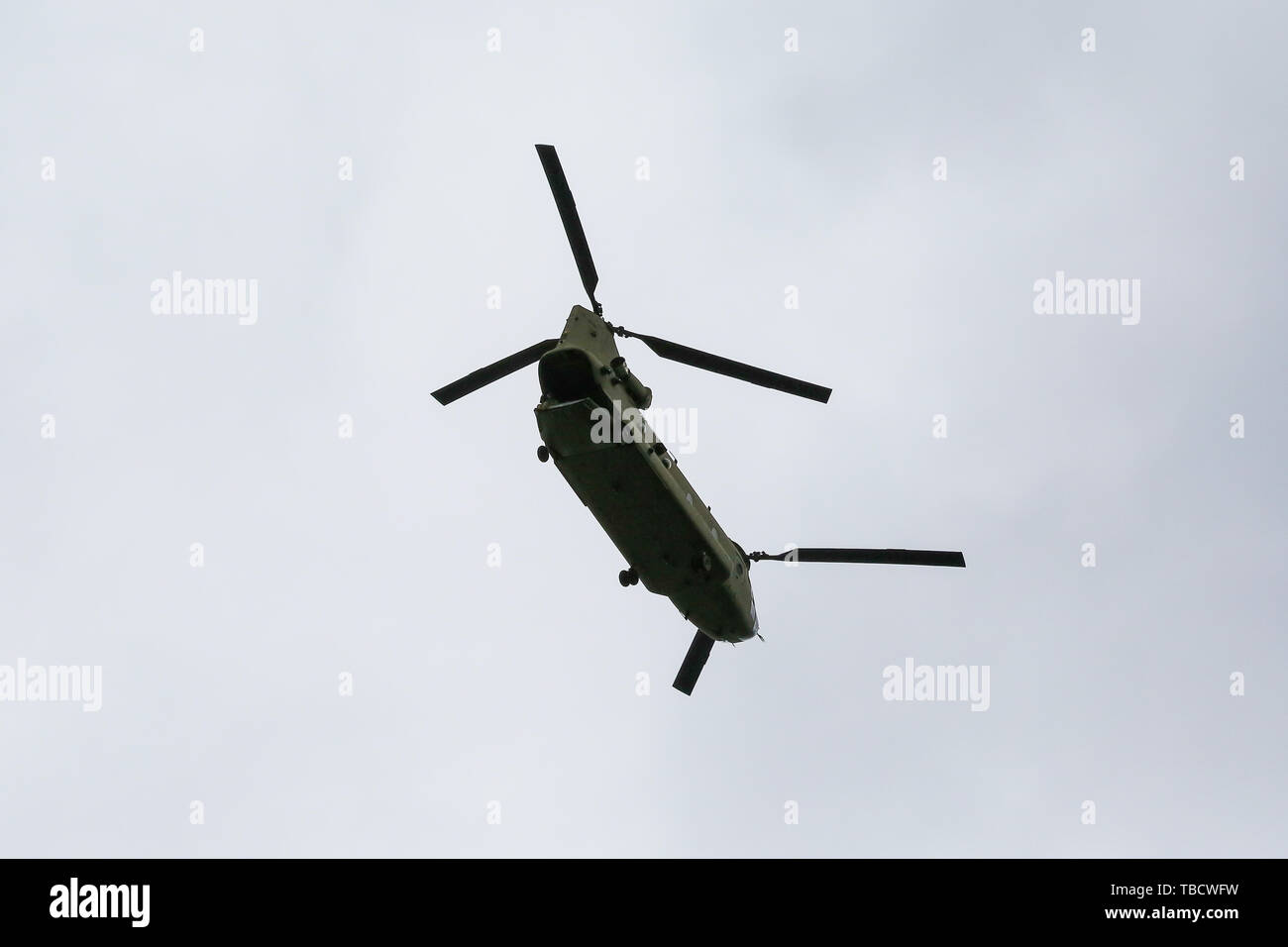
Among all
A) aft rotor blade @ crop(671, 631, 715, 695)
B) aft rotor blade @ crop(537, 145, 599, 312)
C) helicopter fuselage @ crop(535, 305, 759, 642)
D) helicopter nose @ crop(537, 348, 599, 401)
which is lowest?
aft rotor blade @ crop(671, 631, 715, 695)

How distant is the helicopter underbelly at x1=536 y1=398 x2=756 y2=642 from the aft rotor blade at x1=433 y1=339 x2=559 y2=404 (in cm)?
104

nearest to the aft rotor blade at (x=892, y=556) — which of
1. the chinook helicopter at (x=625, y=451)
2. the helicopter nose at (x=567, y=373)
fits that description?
the chinook helicopter at (x=625, y=451)

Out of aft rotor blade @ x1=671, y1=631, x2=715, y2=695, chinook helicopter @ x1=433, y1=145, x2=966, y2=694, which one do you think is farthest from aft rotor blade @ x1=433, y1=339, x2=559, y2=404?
aft rotor blade @ x1=671, y1=631, x2=715, y2=695

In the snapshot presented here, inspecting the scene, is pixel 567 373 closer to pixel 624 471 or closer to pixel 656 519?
pixel 624 471

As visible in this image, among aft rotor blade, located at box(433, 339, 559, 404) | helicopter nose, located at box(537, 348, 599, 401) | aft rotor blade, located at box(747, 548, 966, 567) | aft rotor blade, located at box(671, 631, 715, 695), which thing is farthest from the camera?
aft rotor blade, located at box(671, 631, 715, 695)

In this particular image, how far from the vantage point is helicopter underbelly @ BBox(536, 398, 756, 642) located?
50.9 feet

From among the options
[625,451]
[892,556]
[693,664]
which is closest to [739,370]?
[625,451]

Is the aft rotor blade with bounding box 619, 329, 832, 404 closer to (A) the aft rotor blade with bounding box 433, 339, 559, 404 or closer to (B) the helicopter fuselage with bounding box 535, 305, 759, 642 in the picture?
(B) the helicopter fuselage with bounding box 535, 305, 759, 642

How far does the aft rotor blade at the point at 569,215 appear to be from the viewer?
45.8 feet

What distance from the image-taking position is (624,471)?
15.8 meters

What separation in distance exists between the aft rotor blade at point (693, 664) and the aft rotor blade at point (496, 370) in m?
7.01

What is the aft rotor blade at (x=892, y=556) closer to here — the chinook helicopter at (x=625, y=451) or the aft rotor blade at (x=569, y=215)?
the chinook helicopter at (x=625, y=451)

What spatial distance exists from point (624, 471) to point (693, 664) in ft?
20.4
